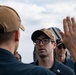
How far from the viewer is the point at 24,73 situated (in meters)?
3.39

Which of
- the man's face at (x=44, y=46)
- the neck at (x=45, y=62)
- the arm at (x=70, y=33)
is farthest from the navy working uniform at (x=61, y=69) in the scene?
the arm at (x=70, y=33)

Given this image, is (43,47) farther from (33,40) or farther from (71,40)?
(71,40)

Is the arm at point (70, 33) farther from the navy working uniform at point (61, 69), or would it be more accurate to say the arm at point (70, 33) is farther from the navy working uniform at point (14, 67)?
the navy working uniform at point (61, 69)

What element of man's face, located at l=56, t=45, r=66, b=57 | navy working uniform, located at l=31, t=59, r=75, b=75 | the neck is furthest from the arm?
man's face, located at l=56, t=45, r=66, b=57

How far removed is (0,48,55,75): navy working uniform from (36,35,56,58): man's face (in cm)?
413

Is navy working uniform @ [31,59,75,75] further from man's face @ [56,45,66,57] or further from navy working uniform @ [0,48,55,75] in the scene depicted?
navy working uniform @ [0,48,55,75]

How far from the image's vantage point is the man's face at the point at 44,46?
25.1 ft

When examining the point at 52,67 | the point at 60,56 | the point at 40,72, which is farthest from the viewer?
the point at 60,56

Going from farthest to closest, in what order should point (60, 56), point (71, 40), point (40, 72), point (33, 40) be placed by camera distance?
point (60, 56), point (33, 40), point (71, 40), point (40, 72)

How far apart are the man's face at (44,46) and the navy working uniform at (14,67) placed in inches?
163

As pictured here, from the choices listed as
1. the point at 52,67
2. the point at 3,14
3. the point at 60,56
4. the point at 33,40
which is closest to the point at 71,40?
the point at 3,14

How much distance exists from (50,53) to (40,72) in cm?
437

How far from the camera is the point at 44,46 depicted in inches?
308

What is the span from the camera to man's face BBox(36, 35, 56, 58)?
25.1 feet
